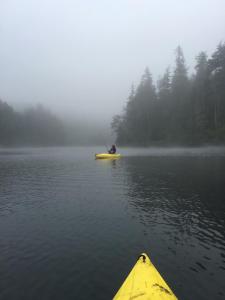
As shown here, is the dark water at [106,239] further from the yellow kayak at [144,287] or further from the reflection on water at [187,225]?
the yellow kayak at [144,287]

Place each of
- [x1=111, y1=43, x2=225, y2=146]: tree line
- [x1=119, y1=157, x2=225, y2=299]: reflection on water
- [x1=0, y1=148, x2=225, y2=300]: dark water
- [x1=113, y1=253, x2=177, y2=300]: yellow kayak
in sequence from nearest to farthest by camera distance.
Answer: [x1=113, y1=253, x2=177, y2=300]: yellow kayak, [x1=0, y1=148, x2=225, y2=300]: dark water, [x1=119, y1=157, x2=225, y2=299]: reflection on water, [x1=111, y1=43, x2=225, y2=146]: tree line

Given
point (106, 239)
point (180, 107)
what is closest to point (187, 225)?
point (106, 239)

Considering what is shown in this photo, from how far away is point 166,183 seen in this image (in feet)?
82.1

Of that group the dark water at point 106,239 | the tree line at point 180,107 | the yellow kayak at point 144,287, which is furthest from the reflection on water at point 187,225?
the tree line at point 180,107

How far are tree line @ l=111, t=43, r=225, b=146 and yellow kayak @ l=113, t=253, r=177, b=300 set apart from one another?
233 feet

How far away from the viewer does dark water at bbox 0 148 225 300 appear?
27.8 ft

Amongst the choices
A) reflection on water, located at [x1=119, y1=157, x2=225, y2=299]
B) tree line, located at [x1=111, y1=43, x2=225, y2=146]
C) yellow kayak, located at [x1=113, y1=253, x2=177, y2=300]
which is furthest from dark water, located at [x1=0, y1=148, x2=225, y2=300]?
tree line, located at [x1=111, y1=43, x2=225, y2=146]

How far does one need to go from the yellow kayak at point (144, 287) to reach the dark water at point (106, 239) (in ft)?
3.86

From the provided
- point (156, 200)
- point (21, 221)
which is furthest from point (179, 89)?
point (21, 221)

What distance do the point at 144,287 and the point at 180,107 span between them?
87422 millimetres

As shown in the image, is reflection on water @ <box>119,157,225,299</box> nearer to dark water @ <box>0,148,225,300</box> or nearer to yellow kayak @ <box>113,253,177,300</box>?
dark water @ <box>0,148,225,300</box>

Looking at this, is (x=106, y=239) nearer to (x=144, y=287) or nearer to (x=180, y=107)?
(x=144, y=287)

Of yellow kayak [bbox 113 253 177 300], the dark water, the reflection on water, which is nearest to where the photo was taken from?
yellow kayak [bbox 113 253 177 300]

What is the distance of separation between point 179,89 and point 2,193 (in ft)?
264
